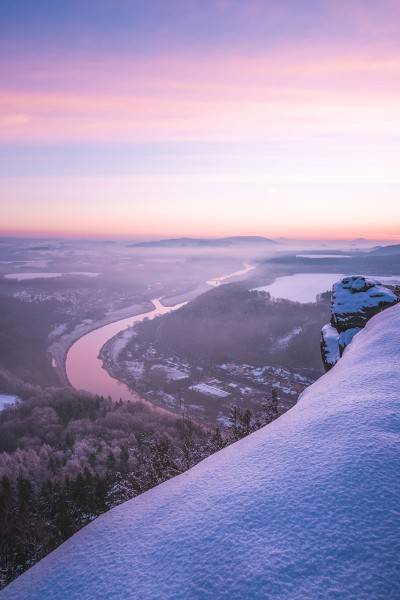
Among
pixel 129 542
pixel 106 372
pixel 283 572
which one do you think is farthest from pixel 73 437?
pixel 283 572

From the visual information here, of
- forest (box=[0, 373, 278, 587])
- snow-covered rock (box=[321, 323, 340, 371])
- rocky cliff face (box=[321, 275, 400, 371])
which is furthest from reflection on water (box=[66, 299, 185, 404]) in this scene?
rocky cliff face (box=[321, 275, 400, 371])

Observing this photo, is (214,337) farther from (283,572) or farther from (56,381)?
(283,572)

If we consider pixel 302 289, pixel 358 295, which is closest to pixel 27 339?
pixel 302 289

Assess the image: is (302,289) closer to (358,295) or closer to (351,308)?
(358,295)

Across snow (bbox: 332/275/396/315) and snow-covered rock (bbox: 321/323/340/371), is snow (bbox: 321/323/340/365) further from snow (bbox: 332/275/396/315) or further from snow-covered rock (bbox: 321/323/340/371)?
snow (bbox: 332/275/396/315)

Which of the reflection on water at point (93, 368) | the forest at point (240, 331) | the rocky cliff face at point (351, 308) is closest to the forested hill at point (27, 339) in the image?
the reflection on water at point (93, 368)

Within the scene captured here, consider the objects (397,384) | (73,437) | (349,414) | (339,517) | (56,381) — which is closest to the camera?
(339,517)
